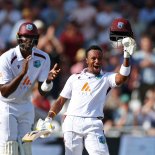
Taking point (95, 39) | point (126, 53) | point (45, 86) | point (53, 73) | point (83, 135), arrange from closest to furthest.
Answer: point (126, 53) < point (83, 135) < point (53, 73) < point (45, 86) < point (95, 39)

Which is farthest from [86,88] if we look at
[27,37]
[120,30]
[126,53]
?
[27,37]

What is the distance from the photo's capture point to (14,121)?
9297mm

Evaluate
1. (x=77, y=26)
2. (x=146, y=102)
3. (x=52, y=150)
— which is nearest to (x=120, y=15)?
(x=77, y=26)

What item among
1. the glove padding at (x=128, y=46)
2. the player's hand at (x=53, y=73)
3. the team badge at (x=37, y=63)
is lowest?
the player's hand at (x=53, y=73)

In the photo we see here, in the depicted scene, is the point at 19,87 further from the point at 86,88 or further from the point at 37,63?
the point at 86,88

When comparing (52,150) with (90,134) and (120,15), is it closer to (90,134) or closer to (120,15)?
(90,134)

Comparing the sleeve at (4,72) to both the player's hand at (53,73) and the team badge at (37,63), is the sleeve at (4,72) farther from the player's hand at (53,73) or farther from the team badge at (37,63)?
the player's hand at (53,73)

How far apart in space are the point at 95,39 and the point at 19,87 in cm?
657

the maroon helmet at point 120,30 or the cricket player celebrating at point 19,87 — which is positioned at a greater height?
the maroon helmet at point 120,30

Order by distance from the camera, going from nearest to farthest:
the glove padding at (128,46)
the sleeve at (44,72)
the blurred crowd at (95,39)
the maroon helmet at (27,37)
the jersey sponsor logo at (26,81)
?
1. the glove padding at (128,46)
2. the maroon helmet at (27,37)
3. the jersey sponsor logo at (26,81)
4. the sleeve at (44,72)
5. the blurred crowd at (95,39)

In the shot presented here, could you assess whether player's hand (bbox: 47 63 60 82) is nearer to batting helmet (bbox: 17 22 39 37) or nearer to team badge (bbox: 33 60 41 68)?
team badge (bbox: 33 60 41 68)

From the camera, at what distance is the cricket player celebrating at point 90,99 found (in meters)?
8.98

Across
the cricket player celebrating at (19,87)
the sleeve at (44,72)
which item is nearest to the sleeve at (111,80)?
the cricket player celebrating at (19,87)

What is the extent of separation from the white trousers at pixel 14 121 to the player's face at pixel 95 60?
0.96 metres
